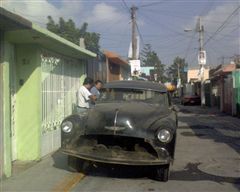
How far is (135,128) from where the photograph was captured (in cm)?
851

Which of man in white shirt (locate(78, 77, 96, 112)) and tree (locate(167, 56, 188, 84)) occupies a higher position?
tree (locate(167, 56, 188, 84))

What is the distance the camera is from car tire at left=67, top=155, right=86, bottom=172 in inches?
369

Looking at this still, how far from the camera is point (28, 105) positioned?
11.0 m

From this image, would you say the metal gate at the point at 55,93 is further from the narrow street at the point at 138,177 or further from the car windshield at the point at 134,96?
the car windshield at the point at 134,96

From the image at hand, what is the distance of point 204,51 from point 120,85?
118 ft

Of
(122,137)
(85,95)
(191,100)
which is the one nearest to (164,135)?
(122,137)

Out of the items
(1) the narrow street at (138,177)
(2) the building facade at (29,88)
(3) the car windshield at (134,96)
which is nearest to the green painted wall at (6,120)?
(2) the building facade at (29,88)

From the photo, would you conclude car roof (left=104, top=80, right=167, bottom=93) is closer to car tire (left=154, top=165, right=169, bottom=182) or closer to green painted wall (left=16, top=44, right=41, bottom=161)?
green painted wall (left=16, top=44, right=41, bottom=161)

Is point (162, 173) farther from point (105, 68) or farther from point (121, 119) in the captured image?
point (105, 68)

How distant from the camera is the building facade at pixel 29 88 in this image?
8773 mm

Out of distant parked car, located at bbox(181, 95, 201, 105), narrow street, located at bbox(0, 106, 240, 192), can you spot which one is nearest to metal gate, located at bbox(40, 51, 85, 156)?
narrow street, located at bbox(0, 106, 240, 192)

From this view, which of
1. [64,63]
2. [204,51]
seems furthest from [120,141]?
[204,51]

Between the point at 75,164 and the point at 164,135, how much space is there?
200 centimetres

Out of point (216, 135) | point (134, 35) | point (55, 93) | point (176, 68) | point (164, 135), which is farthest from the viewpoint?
point (176, 68)
